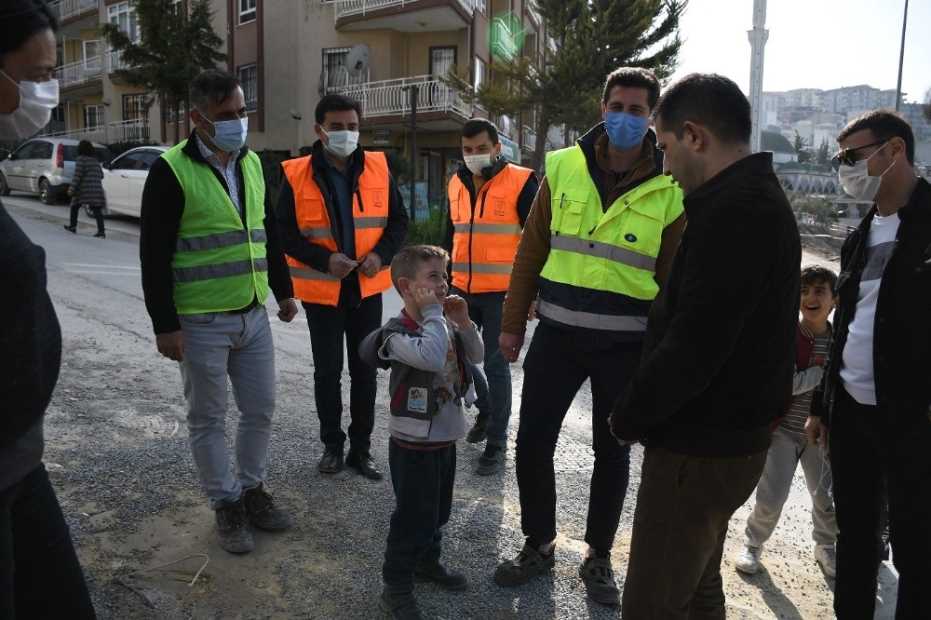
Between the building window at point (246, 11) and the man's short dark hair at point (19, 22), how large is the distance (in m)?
26.2

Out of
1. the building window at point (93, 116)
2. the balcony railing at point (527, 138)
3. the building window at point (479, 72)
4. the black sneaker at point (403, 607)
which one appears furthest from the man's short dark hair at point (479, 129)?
the building window at point (93, 116)

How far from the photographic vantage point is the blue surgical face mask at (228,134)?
140 inches

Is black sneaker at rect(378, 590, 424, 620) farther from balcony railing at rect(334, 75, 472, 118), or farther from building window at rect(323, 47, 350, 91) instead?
building window at rect(323, 47, 350, 91)

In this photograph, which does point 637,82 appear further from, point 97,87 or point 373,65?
point 97,87

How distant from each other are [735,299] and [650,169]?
1.42m

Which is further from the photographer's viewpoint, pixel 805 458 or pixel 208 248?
pixel 805 458

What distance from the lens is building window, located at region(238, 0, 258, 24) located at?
25625 millimetres

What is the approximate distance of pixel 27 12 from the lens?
5.61ft

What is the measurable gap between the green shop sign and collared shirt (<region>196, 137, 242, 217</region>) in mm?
23687

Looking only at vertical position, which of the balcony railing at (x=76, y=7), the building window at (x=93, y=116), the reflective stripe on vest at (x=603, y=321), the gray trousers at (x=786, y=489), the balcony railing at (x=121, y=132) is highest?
the balcony railing at (x=76, y=7)

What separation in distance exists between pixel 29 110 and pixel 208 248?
1.60 m

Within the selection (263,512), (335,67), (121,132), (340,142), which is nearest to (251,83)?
(335,67)

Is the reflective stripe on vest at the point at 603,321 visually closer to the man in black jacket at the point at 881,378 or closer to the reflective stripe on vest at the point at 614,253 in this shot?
the reflective stripe on vest at the point at 614,253

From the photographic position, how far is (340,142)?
4.48 m
